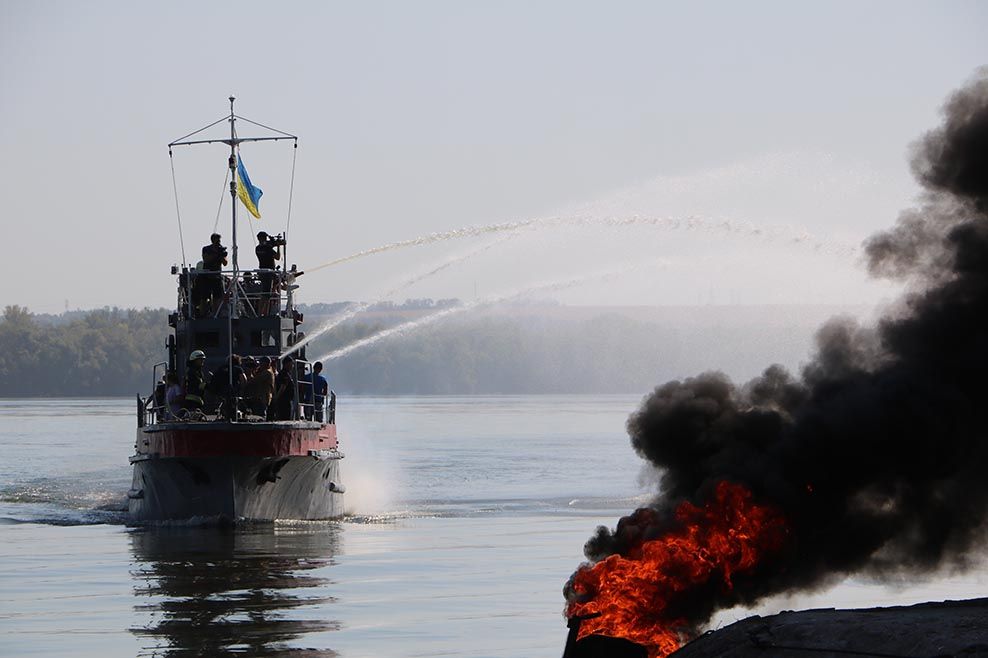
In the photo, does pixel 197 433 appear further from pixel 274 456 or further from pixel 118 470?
pixel 118 470

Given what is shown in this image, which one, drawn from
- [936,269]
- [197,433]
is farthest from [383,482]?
[936,269]

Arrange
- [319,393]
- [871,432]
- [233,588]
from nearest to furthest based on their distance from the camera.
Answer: [871,432], [233,588], [319,393]

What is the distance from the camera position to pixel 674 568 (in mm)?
18641

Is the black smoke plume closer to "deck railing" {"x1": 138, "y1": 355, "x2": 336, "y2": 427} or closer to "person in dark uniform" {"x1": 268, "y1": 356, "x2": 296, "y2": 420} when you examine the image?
"deck railing" {"x1": 138, "y1": 355, "x2": 336, "y2": 427}

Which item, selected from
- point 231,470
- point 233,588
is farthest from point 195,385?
point 233,588

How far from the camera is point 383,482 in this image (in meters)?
62.2

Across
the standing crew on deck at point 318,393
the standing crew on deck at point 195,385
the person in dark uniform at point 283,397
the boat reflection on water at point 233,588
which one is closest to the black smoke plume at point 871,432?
the boat reflection on water at point 233,588

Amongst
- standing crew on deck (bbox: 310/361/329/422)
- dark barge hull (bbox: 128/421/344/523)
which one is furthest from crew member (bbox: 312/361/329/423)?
dark barge hull (bbox: 128/421/344/523)

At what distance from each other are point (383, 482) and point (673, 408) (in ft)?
136

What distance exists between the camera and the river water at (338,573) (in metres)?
24.3

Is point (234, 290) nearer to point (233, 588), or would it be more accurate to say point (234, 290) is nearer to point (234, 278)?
point (234, 278)

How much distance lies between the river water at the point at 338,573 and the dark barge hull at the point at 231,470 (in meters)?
0.55

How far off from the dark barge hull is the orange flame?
21.4 metres

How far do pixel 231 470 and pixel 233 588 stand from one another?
390 inches
